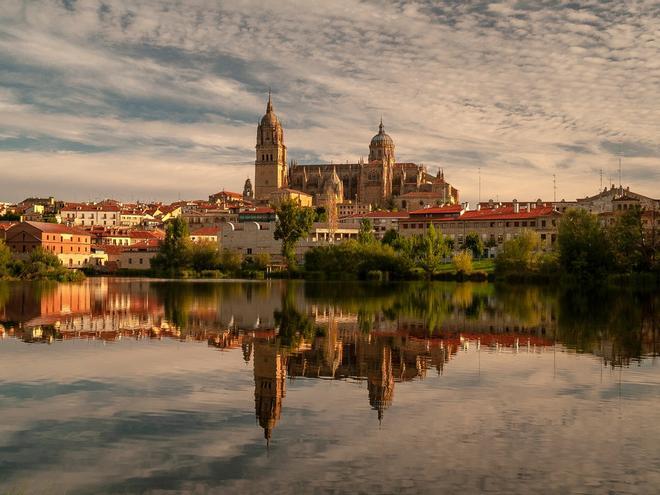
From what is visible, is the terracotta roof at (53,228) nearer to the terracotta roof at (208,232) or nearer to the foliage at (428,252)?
the terracotta roof at (208,232)

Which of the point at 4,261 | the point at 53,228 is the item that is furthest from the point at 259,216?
the point at 4,261

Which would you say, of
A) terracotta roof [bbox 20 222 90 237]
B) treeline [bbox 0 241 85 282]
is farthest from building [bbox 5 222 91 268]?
treeline [bbox 0 241 85 282]

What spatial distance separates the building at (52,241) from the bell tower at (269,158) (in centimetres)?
7233

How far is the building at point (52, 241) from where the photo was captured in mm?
78062

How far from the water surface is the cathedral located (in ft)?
374

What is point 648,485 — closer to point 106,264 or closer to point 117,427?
point 117,427

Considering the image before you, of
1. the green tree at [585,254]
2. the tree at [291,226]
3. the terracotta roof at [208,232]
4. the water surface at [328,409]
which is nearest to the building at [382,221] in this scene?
the terracotta roof at [208,232]

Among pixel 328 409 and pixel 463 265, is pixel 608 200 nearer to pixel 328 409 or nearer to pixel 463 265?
pixel 463 265

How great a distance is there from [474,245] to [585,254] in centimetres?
2788

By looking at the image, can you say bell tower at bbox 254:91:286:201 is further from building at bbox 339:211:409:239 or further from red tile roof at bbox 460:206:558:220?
red tile roof at bbox 460:206:558:220

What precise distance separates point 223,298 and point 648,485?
105ft

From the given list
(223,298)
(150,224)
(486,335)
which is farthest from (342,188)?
(486,335)

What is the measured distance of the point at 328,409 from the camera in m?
11.8

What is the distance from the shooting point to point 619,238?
5756 centimetres
